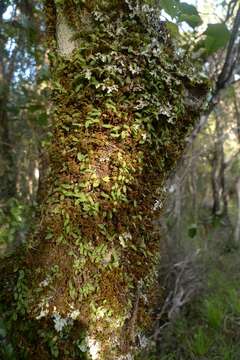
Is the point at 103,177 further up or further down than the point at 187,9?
further down

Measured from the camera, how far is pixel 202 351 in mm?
3814

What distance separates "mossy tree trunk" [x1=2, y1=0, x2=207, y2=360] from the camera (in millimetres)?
1367

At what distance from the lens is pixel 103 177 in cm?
146

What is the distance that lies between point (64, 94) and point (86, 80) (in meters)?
0.11

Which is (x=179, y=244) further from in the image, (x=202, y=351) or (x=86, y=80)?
(x=86, y=80)

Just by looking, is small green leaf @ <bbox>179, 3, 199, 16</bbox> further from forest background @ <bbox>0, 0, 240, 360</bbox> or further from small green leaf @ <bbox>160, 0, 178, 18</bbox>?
small green leaf @ <bbox>160, 0, 178, 18</bbox>

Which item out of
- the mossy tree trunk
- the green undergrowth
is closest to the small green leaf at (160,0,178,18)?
the mossy tree trunk

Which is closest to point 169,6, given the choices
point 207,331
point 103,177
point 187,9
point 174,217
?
point 187,9

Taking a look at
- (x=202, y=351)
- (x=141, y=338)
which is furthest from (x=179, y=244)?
(x=141, y=338)

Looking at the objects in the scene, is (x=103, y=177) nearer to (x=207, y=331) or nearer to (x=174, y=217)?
(x=207, y=331)

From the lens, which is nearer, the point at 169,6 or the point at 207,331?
the point at 169,6

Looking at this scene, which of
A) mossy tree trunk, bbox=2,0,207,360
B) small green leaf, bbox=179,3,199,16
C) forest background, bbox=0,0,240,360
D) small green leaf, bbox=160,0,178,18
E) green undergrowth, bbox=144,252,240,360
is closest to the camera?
mossy tree trunk, bbox=2,0,207,360

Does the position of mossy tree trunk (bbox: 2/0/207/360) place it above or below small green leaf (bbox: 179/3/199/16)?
below

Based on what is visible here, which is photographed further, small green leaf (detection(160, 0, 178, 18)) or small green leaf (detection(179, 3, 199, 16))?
small green leaf (detection(179, 3, 199, 16))
